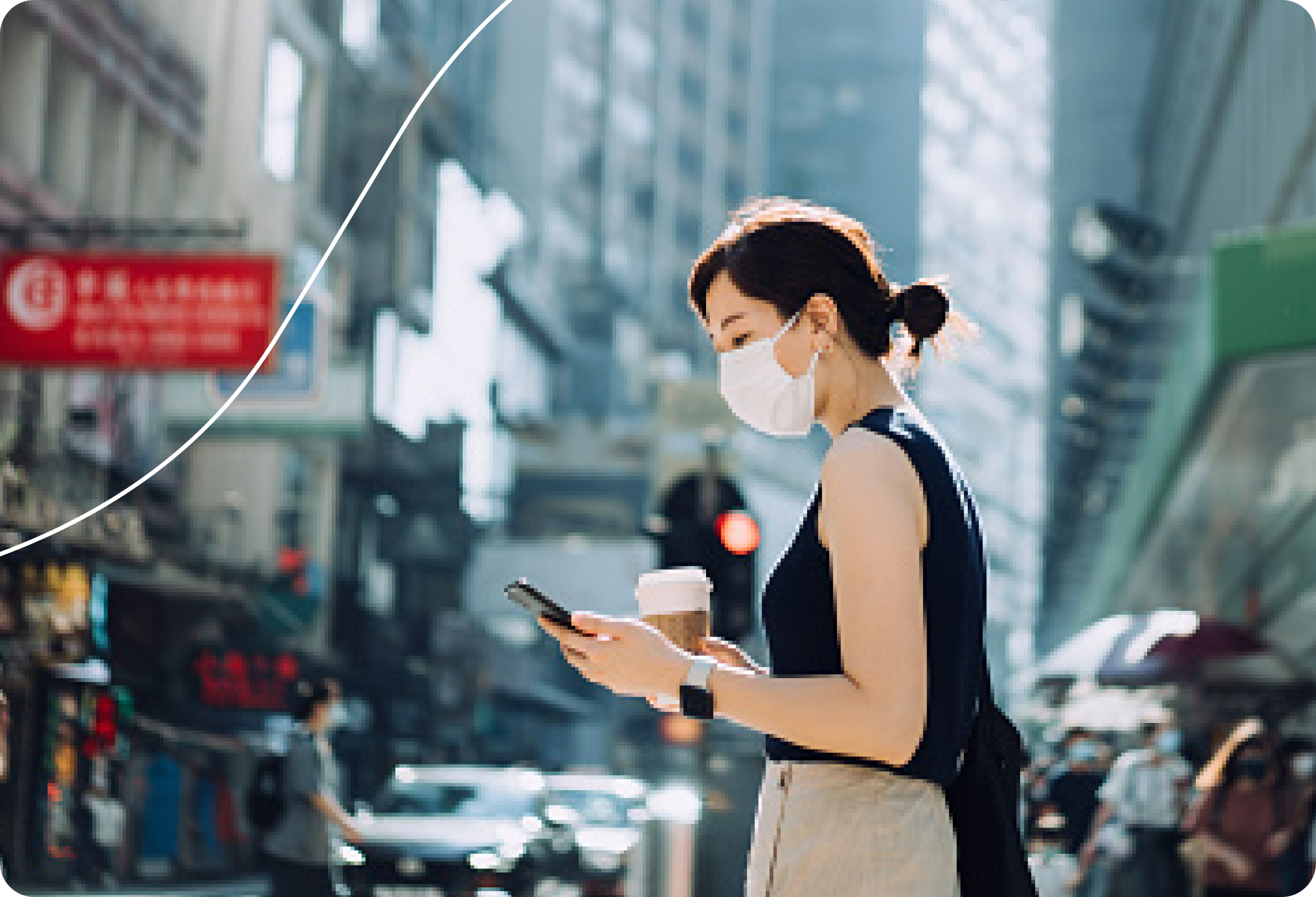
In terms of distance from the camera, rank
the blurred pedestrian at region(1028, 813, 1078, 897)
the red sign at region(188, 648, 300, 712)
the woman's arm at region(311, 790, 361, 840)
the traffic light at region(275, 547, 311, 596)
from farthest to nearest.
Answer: the traffic light at region(275, 547, 311, 596) < the red sign at region(188, 648, 300, 712) < the blurred pedestrian at region(1028, 813, 1078, 897) < the woman's arm at region(311, 790, 361, 840)

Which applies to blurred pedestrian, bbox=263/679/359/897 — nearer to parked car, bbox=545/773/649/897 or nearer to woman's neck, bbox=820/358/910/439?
woman's neck, bbox=820/358/910/439

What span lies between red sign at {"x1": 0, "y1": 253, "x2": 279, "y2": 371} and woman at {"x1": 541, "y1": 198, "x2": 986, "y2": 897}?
11925 mm

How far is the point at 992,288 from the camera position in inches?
7249

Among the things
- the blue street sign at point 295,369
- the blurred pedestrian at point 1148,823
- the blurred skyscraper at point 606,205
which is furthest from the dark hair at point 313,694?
the blurred skyscraper at point 606,205

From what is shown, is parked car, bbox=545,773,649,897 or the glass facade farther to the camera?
the glass facade

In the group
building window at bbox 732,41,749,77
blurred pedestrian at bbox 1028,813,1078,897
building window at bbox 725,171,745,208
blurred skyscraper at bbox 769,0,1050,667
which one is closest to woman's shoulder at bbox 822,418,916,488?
blurred pedestrian at bbox 1028,813,1078,897

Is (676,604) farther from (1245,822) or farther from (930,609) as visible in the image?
(1245,822)

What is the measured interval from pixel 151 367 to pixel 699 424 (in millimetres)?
43180

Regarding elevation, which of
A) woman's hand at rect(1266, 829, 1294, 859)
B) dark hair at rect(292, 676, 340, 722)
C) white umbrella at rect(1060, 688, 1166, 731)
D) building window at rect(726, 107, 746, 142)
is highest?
building window at rect(726, 107, 746, 142)

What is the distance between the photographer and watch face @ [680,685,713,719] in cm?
264

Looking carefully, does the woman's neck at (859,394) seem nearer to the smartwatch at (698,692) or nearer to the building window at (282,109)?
→ the smartwatch at (698,692)

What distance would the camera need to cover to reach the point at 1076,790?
932 centimetres

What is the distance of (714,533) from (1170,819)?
2.57 metres

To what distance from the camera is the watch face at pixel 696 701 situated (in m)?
2.64
